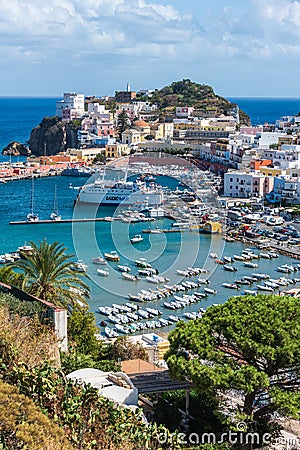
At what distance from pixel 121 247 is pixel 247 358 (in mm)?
16530

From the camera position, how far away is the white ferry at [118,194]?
3139cm

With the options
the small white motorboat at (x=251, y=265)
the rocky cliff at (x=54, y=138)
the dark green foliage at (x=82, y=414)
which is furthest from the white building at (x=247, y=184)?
the dark green foliage at (x=82, y=414)

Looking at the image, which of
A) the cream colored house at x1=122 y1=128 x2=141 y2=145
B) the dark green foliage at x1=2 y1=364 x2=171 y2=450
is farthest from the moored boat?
the cream colored house at x1=122 y1=128 x2=141 y2=145

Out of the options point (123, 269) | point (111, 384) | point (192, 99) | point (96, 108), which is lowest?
point (123, 269)

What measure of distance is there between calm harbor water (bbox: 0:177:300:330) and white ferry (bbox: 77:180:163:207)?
836 mm

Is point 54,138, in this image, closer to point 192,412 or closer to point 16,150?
point 16,150

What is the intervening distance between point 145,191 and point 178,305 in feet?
51.7

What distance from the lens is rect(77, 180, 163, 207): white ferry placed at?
103ft

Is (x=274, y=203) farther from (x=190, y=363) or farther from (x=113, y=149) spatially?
(x=190, y=363)

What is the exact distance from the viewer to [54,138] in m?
53.4

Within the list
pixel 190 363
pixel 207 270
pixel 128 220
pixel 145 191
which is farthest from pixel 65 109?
pixel 190 363

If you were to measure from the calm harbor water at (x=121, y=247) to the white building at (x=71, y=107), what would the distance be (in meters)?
25.8

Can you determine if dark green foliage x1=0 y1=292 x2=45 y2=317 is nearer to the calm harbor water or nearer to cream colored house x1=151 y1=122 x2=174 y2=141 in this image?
the calm harbor water

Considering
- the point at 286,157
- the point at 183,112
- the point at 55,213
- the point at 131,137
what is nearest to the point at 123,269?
the point at 55,213
